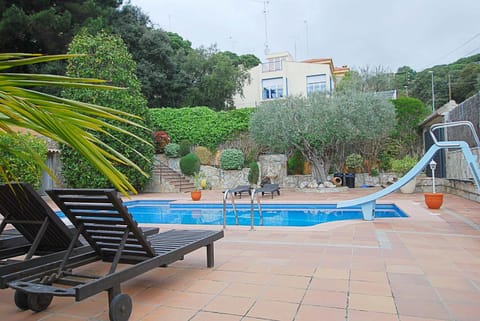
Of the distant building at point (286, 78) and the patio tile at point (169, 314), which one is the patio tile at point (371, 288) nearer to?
the patio tile at point (169, 314)

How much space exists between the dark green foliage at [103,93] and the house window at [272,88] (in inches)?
717

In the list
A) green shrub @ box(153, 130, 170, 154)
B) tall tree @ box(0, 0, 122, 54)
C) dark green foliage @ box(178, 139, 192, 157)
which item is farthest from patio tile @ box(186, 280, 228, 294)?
tall tree @ box(0, 0, 122, 54)

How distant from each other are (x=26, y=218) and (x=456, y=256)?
16.1ft

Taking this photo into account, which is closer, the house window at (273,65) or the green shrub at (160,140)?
the green shrub at (160,140)

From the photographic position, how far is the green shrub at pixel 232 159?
1716 centimetres

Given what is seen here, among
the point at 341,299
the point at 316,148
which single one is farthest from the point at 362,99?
the point at 341,299

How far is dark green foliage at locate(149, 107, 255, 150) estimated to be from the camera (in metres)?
18.7

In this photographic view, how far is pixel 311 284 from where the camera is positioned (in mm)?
3271

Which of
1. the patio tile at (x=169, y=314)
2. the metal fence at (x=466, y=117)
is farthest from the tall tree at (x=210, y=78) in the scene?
the patio tile at (x=169, y=314)

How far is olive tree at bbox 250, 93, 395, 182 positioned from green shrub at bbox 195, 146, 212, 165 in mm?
3834

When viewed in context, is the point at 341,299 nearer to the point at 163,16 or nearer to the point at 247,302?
→ the point at 247,302

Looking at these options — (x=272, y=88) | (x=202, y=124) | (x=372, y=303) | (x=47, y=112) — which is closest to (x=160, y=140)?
(x=202, y=124)

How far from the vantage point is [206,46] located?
27.8 metres

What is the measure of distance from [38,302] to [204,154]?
15.6 meters
